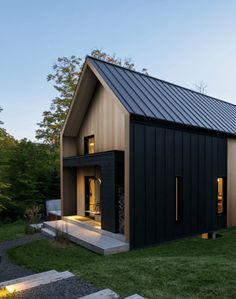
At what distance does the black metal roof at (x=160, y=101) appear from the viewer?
8.55 meters

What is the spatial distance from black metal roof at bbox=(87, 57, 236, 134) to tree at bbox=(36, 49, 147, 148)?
10241 millimetres

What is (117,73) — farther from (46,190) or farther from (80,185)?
(46,190)

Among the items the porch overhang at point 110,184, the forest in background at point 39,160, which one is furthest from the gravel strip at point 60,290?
the forest in background at point 39,160

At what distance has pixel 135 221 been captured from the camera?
7590mm

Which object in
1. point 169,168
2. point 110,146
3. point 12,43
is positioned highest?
point 12,43

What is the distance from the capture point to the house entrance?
10.7 m

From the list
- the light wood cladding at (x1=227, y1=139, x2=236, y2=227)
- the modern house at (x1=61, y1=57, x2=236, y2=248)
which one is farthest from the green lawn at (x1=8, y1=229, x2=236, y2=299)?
the light wood cladding at (x1=227, y1=139, x2=236, y2=227)

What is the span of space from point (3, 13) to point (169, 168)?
1079 centimetres

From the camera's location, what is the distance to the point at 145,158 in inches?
313

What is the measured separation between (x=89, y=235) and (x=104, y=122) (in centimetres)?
440

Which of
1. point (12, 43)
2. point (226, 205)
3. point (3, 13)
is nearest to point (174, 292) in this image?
point (226, 205)

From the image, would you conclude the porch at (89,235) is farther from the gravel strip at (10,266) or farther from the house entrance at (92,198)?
the gravel strip at (10,266)

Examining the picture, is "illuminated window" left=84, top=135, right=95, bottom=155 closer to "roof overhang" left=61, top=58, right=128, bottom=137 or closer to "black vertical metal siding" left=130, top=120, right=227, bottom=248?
"roof overhang" left=61, top=58, right=128, bottom=137

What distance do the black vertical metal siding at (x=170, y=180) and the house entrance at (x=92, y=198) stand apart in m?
3.16
